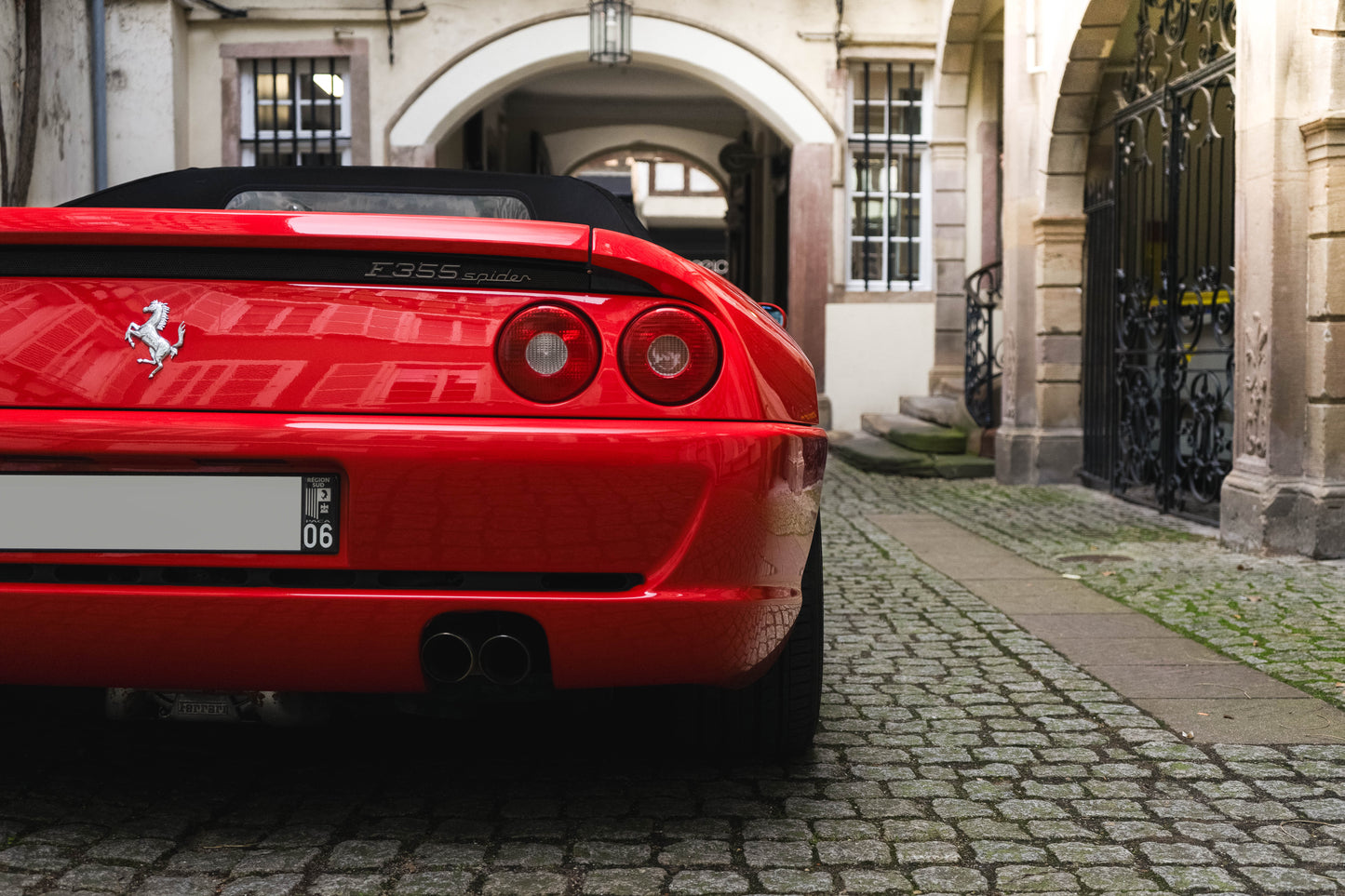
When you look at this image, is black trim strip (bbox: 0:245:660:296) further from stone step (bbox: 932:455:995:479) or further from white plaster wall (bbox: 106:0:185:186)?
white plaster wall (bbox: 106:0:185:186)

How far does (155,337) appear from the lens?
2.14 m

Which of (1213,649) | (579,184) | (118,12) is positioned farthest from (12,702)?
(118,12)

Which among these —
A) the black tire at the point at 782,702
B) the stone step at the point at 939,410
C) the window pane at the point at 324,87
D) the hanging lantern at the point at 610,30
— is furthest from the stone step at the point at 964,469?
the black tire at the point at 782,702

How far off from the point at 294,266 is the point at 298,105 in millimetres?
13594

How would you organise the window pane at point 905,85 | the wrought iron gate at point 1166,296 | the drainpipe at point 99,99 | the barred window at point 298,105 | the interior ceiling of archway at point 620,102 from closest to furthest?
the wrought iron gate at point 1166,296 → the drainpipe at point 99,99 → the barred window at point 298,105 → the window pane at point 905,85 → the interior ceiling of archway at point 620,102

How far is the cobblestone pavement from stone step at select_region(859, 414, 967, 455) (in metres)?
8.22

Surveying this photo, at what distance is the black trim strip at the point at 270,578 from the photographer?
7.02 ft

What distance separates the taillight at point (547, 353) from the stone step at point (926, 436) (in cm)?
992

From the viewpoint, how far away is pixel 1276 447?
642 cm

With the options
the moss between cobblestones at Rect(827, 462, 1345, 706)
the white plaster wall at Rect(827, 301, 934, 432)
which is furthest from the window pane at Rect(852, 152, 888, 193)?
the moss between cobblestones at Rect(827, 462, 1345, 706)

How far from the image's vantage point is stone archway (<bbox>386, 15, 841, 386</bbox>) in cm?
1456

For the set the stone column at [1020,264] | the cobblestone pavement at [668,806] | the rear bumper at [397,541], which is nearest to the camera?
the rear bumper at [397,541]

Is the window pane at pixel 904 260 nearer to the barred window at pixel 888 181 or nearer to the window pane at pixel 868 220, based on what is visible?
the barred window at pixel 888 181

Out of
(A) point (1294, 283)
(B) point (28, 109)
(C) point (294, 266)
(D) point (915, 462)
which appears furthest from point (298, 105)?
(C) point (294, 266)
